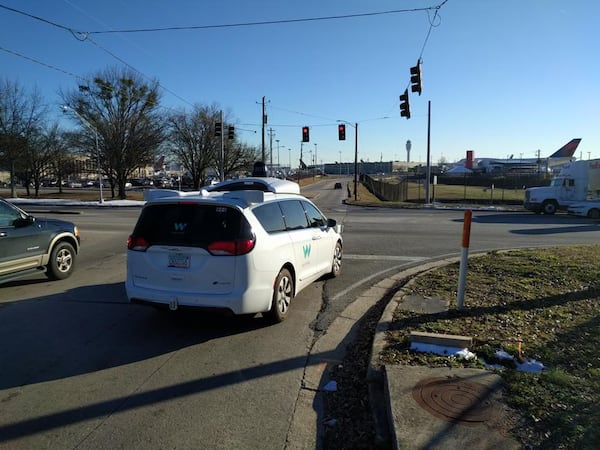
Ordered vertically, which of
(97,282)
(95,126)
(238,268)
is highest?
(95,126)

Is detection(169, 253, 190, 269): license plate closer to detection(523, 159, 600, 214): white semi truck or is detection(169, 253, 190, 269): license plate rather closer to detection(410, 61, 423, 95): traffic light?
detection(410, 61, 423, 95): traffic light

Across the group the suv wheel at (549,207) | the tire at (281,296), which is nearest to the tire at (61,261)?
the tire at (281,296)

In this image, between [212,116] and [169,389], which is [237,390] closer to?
[169,389]

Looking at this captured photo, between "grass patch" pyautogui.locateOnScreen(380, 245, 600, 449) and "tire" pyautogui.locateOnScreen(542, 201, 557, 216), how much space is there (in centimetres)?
1993

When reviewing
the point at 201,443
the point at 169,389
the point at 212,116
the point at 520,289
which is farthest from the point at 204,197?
the point at 212,116

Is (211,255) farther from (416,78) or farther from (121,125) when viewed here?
(121,125)

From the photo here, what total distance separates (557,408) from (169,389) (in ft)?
10.1

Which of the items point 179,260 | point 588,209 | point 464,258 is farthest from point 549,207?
point 179,260

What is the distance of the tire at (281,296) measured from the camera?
5.64 meters

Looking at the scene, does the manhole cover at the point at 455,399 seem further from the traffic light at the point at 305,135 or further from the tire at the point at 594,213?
the traffic light at the point at 305,135

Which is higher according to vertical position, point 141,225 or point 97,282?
point 141,225

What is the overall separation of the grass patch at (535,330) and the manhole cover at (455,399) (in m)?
0.20

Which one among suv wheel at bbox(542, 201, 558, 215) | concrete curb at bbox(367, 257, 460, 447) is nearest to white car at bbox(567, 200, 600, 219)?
suv wheel at bbox(542, 201, 558, 215)

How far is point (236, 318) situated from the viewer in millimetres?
6059
